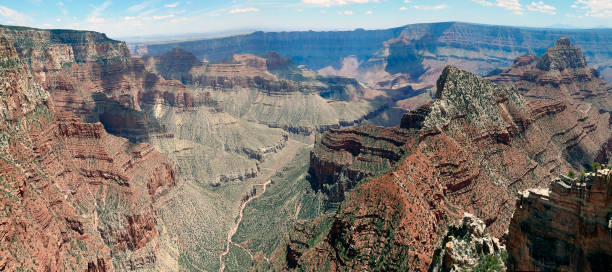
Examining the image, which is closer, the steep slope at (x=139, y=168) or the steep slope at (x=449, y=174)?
the steep slope at (x=449, y=174)

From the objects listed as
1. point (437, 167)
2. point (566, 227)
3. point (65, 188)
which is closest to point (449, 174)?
point (437, 167)

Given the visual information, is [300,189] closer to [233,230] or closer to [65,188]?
[233,230]

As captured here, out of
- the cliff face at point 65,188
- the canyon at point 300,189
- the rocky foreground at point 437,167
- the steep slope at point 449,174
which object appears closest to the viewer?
the canyon at point 300,189

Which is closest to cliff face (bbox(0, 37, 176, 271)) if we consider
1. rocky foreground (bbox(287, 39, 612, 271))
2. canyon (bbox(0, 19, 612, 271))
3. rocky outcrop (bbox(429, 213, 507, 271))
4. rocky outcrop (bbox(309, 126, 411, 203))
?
canyon (bbox(0, 19, 612, 271))

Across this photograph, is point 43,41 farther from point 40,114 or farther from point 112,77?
point 40,114

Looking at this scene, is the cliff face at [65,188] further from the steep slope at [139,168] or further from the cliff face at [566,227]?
the cliff face at [566,227]

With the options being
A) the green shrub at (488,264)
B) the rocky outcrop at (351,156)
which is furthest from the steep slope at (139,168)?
the green shrub at (488,264)
